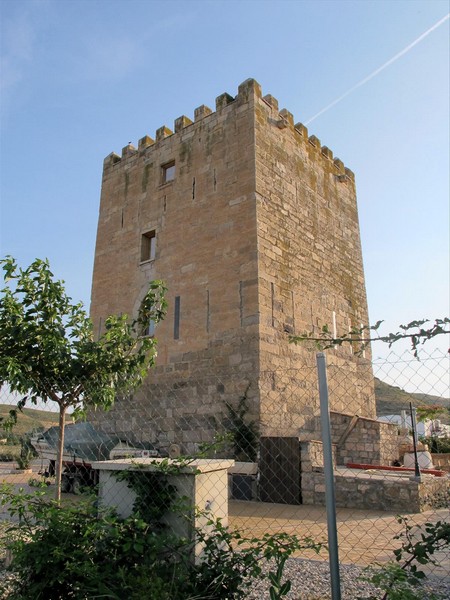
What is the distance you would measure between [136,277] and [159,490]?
9.61 metres

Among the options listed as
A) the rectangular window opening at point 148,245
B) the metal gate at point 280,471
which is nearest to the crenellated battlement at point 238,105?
the rectangular window opening at point 148,245

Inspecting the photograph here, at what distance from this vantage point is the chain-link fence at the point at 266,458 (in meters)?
3.39

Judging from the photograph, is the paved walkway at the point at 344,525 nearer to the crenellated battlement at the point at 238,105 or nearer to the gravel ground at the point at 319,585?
the gravel ground at the point at 319,585

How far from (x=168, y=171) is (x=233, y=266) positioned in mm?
4252

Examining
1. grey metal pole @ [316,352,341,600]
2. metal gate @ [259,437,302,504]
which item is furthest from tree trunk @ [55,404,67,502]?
metal gate @ [259,437,302,504]

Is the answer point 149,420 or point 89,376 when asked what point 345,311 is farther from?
point 89,376

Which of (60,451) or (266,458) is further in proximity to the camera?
(266,458)

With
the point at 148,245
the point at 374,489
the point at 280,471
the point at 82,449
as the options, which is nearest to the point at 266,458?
the point at 280,471

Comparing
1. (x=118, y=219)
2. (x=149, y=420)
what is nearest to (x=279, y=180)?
(x=118, y=219)

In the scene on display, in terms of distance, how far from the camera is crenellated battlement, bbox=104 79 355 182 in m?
11.2

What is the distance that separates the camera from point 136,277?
Answer: 12.4 metres

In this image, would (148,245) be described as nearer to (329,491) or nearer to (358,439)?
(358,439)

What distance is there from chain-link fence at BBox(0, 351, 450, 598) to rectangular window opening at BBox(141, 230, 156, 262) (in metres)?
3.42

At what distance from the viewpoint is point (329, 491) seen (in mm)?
2732
